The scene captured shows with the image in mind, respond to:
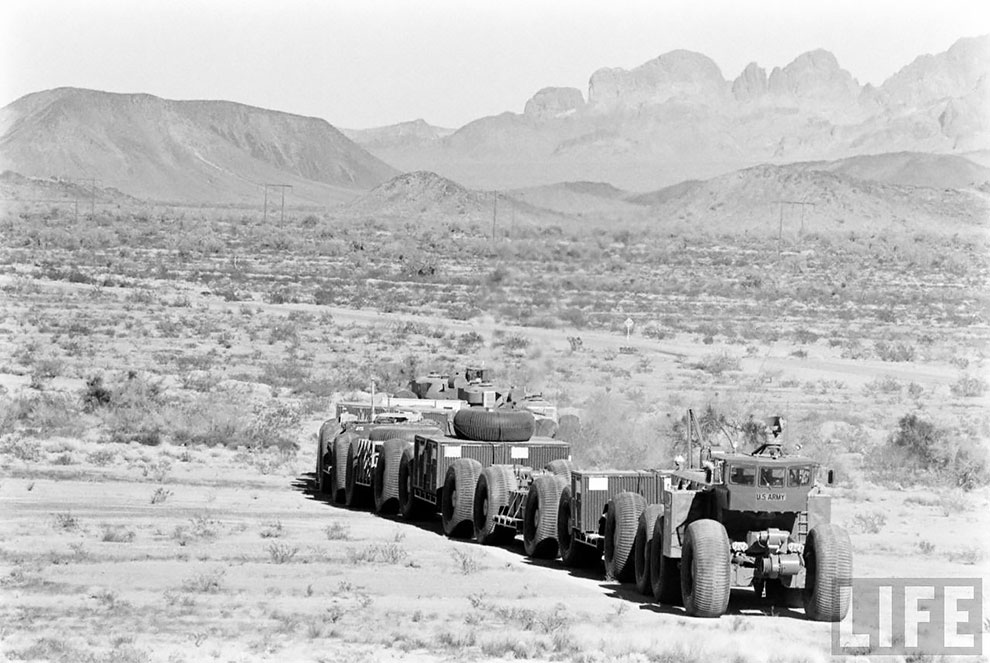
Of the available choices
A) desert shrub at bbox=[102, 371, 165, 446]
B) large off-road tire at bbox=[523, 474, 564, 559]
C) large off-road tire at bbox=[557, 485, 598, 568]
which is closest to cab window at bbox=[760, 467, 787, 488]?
large off-road tire at bbox=[557, 485, 598, 568]

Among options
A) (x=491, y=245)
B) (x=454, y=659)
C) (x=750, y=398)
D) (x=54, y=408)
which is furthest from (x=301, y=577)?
(x=491, y=245)

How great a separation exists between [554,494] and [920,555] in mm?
5175

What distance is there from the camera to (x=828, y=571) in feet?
57.4

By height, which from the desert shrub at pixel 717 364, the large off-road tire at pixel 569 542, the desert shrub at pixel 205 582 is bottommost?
the desert shrub at pixel 205 582

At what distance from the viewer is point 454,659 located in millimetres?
16172

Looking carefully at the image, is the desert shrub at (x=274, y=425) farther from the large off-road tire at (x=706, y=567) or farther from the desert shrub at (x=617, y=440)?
the large off-road tire at (x=706, y=567)

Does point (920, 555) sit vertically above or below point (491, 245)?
below

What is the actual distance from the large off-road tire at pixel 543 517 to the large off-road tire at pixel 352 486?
5155 millimetres

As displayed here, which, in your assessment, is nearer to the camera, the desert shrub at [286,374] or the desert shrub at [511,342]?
the desert shrub at [286,374]

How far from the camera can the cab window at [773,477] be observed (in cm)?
1744

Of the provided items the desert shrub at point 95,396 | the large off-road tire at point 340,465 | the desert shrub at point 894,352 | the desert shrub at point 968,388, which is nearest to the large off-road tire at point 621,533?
the large off-road tire at point 340,465

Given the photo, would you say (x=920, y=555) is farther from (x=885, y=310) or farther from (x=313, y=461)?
(x=885, y=310)

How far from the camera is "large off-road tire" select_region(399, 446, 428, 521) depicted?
A: 81.7ft

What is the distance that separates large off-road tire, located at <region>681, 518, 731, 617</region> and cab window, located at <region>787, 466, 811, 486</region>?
2.82 ft
